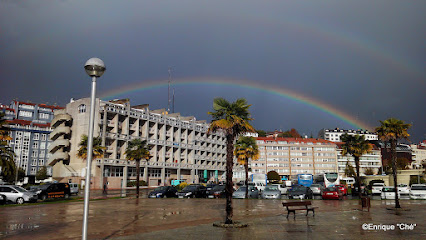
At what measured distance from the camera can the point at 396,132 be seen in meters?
26.4

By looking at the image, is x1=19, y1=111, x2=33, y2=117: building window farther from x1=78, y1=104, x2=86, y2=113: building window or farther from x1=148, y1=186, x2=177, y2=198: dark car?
x1=148, y1=186, x2=177, y2=198: dark car

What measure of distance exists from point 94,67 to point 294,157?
129591mm

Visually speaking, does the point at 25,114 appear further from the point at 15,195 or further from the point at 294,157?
the point at 15,195

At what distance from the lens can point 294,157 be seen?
132125 millimetres

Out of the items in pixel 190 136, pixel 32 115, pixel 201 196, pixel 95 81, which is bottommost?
pixel 201 196

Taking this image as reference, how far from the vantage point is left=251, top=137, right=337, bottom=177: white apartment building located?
130 m

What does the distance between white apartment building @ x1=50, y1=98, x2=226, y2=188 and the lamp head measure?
61.4 metres

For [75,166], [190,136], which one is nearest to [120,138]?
[75,166]

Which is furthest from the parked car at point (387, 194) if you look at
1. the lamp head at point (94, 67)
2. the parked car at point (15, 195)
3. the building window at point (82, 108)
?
the building window at point (82, 108)

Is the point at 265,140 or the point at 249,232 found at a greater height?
the point at 265,140

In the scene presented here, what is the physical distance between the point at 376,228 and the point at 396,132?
15.2 meters

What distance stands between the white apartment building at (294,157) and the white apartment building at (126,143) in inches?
1255

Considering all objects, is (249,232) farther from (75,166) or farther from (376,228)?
(75,166)

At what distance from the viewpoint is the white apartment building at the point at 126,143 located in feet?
232
